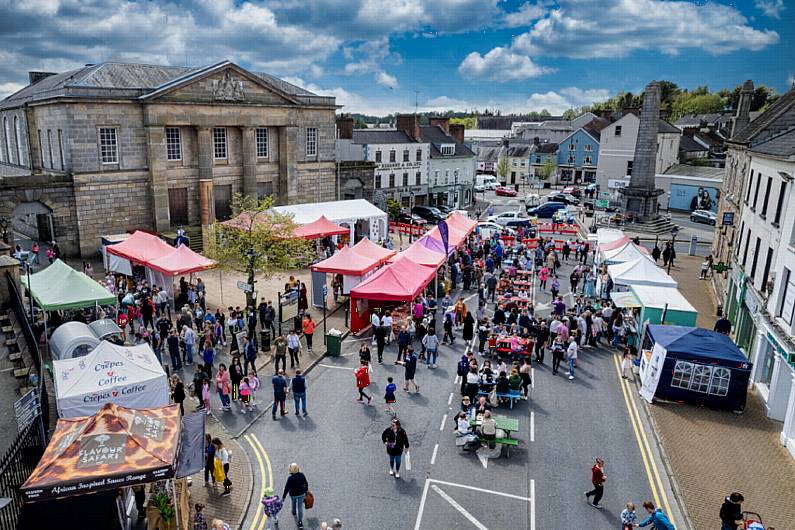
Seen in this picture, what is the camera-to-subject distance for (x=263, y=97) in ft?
123

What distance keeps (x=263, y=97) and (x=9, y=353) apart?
24.2 metres

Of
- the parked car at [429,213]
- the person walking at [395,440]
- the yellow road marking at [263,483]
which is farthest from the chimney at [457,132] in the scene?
the person walking at [395,440]

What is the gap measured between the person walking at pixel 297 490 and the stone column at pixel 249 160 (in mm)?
29310

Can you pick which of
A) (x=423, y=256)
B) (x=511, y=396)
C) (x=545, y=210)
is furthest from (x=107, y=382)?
(x=545, y=210)

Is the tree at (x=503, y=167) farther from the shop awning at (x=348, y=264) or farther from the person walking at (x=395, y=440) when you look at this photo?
the person walking at (x=395, y=440)

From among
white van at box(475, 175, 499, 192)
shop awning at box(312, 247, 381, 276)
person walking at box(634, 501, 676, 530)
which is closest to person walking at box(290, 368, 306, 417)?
person walking at box(634, 501, 676, 530)

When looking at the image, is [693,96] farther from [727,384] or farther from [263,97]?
[727,384]

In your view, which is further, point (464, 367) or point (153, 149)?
point (153, 149)

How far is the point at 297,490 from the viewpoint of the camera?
10.7 m

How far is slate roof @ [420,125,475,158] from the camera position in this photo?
2260 inches

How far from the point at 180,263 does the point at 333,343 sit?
8210 mm

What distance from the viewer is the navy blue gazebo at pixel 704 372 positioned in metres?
16.0

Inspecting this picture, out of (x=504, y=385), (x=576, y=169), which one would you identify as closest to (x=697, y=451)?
(x=504, y=385)

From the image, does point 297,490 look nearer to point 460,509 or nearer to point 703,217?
point 460,509
